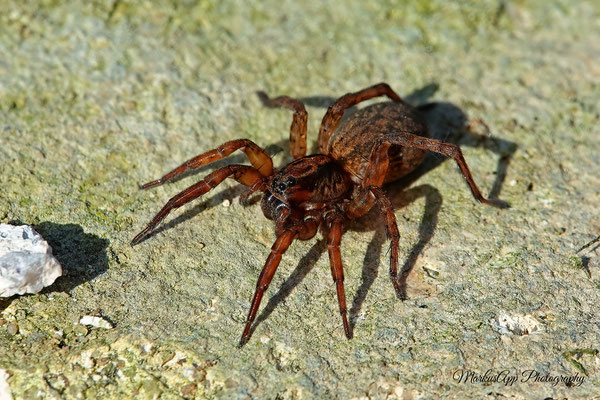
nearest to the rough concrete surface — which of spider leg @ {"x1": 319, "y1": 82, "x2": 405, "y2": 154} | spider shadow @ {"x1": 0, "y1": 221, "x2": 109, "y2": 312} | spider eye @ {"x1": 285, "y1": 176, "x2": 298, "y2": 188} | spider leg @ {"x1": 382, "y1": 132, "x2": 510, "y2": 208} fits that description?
spider shadow @ {"x1": 0, "y1": 221, "x2": 109, "y2": 312}

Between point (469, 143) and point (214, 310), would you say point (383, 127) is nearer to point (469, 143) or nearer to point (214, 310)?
point (469, 143)

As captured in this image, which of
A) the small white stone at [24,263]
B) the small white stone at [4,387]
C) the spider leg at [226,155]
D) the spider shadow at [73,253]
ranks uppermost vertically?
the spider leg at [226,155]

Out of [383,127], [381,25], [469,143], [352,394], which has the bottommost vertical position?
[352,394]

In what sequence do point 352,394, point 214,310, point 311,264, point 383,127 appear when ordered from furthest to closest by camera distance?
point 383,127 < point 311,264 < point 214,310 < point 352,394

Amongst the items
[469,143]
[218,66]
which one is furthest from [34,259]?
[469,143]

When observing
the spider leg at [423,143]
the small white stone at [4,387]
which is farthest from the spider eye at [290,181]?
the small white stone at [4,387]

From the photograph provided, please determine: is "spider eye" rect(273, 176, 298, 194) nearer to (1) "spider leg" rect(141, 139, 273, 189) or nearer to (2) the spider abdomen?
(1) "spider leg" rect(141, 139, 273, 189)

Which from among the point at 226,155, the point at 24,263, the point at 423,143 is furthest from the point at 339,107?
the point at 24,263

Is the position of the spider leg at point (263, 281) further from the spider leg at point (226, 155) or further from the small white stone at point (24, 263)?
the small white stone at point (24, 263)
